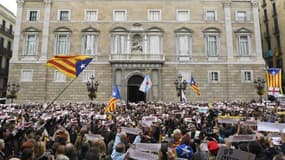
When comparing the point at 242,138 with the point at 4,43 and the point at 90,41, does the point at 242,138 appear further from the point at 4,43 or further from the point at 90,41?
the point at 4,43

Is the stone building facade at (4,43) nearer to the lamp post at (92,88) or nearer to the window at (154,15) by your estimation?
the lamp post at (92,88)

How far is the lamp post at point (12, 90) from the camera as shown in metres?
27.8

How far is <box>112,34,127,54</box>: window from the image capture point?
3102 cm

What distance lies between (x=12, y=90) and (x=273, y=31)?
118 ft

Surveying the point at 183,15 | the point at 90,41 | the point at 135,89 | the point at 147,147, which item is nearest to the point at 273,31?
the point at 183,15

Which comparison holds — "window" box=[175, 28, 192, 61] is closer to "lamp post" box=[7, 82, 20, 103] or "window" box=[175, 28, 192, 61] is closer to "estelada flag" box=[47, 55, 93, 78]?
"lamp post" box=[7, 82, 20, 103]

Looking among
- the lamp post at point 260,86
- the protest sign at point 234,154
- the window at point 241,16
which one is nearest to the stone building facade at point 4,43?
the window at point 241,16

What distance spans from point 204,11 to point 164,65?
353 inches

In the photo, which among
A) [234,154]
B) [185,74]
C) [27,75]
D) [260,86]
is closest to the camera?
[234,154]

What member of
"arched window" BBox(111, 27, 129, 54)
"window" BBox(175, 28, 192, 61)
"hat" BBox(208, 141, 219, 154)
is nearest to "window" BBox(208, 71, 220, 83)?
"window" BBox(175, 28, 192, 61)

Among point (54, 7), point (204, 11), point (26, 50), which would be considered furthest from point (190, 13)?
point (26, 50)

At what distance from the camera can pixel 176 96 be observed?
30.1 meters

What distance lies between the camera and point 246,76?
101 ft

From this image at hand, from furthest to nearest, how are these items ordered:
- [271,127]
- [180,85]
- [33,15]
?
[33,15] < [180,85] < [271,127]
